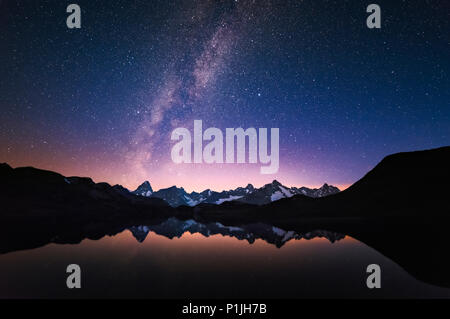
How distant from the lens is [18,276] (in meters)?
20.4

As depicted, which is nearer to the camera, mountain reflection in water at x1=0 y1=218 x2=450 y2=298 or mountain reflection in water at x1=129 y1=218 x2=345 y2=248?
mountain reflection in water at x1=0 y1=218 x2=450 y2=298

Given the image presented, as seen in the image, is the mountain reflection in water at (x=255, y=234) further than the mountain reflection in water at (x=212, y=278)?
Yes

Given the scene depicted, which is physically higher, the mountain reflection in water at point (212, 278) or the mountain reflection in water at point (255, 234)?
the mountain reflection in water at point (212, 278)

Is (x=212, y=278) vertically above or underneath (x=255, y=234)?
above

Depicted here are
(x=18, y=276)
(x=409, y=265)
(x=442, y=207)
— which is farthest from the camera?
(x=442, y=207)

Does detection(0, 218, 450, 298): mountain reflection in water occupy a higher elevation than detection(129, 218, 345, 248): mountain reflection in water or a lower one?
higher

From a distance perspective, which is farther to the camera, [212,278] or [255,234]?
[255,234]
